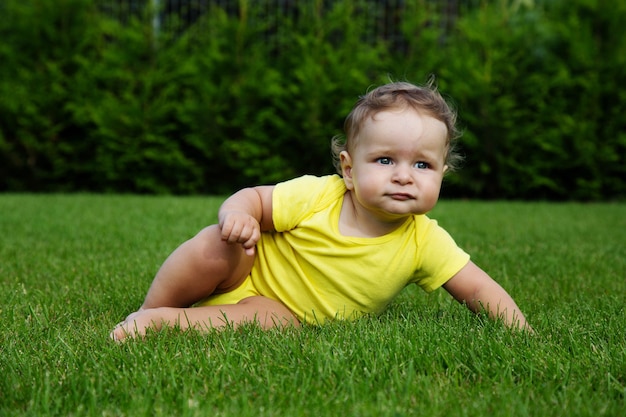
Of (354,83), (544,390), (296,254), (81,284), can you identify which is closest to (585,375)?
(544,390)

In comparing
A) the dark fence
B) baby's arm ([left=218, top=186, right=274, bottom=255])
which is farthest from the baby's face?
the dark fence

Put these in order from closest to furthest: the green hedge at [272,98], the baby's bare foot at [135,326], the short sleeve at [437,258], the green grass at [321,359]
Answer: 1. the green grass at [321,359]
2. the baby's bare foot at [135,326]
3. the short sleeve at [437,258]
4. the green hedge at [272,98]

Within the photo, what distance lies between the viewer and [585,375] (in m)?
1.92

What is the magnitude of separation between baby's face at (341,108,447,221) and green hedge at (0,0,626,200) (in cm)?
722

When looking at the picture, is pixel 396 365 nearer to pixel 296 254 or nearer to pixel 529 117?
pixel 296 254

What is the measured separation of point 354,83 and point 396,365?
26.9 feet

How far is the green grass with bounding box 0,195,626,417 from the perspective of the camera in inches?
66.9

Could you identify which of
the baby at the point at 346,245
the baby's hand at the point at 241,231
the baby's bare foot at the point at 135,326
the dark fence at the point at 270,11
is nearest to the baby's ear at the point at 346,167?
the baby at the point at 346,245

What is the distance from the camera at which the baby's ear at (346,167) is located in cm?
265

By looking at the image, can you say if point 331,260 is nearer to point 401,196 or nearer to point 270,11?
point 401,196

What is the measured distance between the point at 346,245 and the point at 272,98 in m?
7.50

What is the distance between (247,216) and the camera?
2.44m

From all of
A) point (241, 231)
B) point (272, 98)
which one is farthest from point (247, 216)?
point (272, 98)

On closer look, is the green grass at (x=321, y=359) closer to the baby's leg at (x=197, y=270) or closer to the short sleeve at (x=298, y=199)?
the baby's leg at (x=197, y=270)
